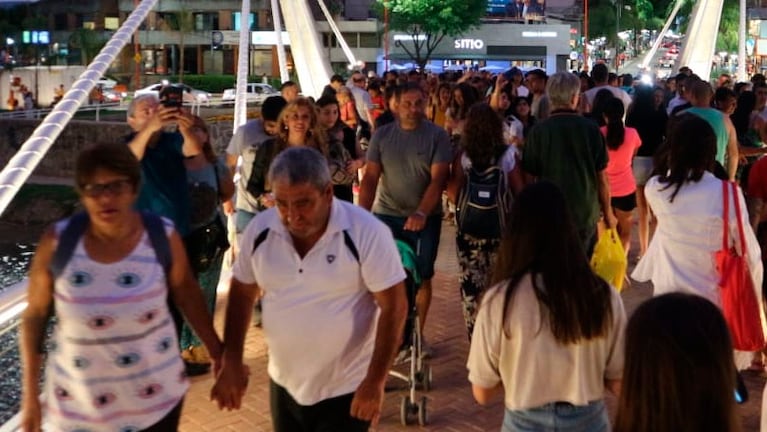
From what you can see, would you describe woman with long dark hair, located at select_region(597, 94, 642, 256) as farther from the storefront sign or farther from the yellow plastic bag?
the storefront sign

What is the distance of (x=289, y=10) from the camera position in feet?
65.0

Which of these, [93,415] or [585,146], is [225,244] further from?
[93,415]

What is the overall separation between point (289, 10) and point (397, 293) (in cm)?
1678

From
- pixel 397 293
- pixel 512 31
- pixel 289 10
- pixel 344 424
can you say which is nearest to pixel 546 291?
pixel 397 293

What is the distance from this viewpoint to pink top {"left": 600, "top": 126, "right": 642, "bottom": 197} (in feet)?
29.2

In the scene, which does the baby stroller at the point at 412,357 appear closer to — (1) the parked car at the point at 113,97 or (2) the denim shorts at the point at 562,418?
(2) the denim shorts at the point at 562,418

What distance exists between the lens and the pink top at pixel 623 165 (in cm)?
889

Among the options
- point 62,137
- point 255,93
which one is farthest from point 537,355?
point 255,93

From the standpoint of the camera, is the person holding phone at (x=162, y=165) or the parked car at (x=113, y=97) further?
the parked car at (x=113, y=97)

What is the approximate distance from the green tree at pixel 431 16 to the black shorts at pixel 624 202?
169 feet

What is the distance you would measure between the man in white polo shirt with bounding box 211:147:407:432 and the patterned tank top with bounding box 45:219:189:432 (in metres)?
0.34

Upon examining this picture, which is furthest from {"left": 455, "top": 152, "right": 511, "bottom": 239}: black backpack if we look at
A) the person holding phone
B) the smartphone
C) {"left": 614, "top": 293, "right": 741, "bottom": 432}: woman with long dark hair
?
{"left": 614, "top": 293, "right": 741, "bottom": 432}: woman with long dark hair

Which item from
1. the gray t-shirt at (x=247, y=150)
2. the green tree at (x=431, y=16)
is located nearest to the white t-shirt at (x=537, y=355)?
the gray t-shirt at (x=247, y=150)

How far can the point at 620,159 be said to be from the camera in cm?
897
